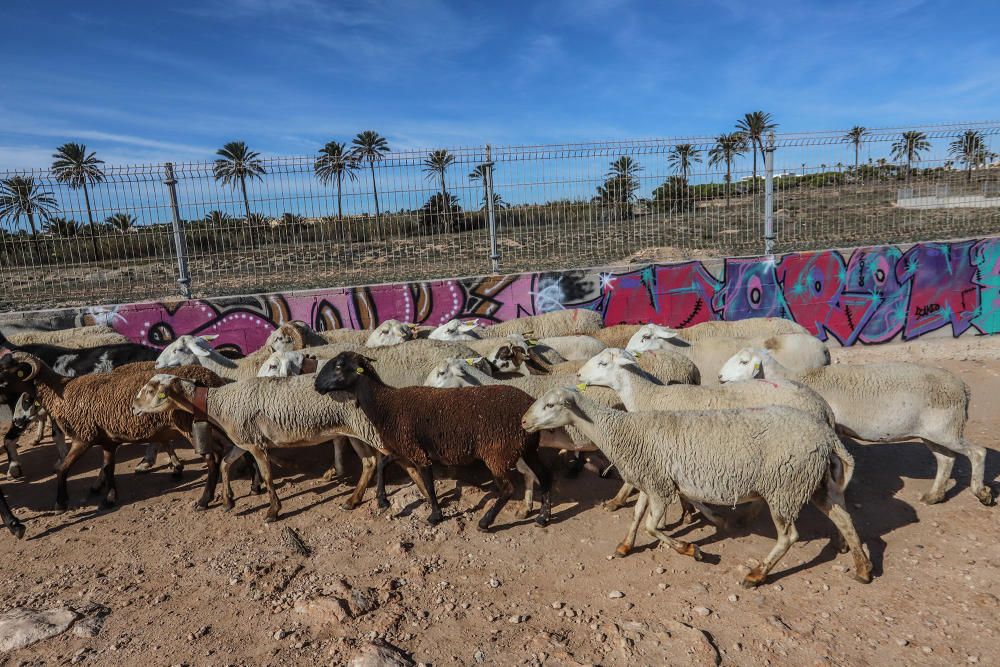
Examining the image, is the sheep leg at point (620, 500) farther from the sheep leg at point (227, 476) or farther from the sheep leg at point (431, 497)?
the sheep leg at point (227, 476)

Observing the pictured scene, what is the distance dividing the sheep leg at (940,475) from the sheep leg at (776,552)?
2.06 m

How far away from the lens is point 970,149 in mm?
11812

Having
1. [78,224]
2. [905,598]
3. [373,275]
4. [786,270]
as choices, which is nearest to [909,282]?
[786,270]

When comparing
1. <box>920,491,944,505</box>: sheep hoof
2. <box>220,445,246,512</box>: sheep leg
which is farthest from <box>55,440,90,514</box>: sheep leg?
<box>920,491,944,505</box>: sheep hoof

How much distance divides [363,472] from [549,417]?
2.13 m

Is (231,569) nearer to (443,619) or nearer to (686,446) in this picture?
(443,619)

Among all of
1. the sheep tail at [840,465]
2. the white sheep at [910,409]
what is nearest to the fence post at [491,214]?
the white sheep at [910,409]

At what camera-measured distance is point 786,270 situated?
1097cm

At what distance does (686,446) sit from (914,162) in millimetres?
10560

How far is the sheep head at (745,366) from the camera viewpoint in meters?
5.91

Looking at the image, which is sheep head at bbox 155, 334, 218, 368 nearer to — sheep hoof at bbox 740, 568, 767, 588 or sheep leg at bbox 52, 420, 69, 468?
sheep leg at bbox 52, 420, 69, 468

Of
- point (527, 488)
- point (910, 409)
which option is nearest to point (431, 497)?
point (527, 488)

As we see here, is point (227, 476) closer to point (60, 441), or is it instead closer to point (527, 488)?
point (60, 441)

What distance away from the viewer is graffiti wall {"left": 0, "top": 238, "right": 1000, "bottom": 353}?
10374 millimetres
